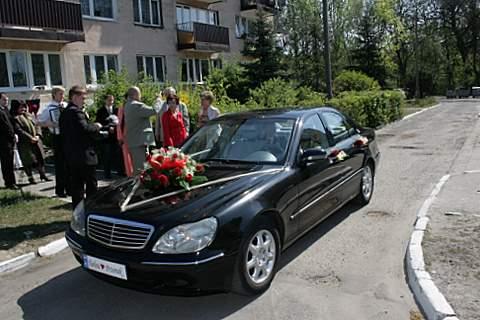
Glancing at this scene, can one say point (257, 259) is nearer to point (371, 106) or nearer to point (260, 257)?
point (260, 257)

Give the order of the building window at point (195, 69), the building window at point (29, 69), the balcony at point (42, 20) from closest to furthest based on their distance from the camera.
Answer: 1. the balcony at point (42, 20)
2. the building window at point (29, 69)
3. the building window at point (195, 69)

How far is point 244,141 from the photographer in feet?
16.3

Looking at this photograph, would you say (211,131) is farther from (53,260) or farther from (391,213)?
(391,213)

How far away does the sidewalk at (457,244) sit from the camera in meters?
3.59

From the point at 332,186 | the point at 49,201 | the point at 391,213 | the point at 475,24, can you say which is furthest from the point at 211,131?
the point at 475,24

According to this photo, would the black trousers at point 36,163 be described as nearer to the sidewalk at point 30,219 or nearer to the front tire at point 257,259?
the sidewalk at point 30,219

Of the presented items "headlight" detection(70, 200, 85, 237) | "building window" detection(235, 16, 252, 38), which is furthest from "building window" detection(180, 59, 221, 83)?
"headlight" detection(70, 200, 85, 237)

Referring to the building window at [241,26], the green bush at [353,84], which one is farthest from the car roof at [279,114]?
the building window at [241,26]

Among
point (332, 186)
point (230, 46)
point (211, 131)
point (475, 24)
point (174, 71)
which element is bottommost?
point (332, 186)

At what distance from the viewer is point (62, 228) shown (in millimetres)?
6008

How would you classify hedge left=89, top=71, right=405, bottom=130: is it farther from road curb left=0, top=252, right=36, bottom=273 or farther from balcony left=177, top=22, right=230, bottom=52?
balcony left=177, top=22, right=230, bottom=52

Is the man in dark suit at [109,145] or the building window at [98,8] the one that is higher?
the building window at [98,8]

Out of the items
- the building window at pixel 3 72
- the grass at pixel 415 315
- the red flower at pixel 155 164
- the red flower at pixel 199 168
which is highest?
the building window at pixel 3 72

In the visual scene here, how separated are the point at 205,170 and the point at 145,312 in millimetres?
1509
